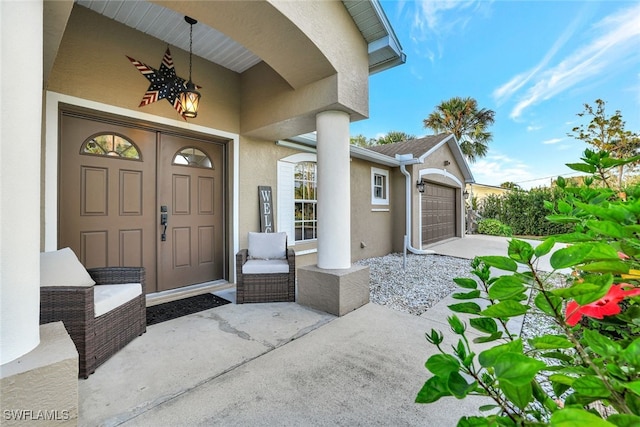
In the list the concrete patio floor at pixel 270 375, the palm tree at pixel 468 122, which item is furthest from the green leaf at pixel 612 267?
the palm tree at pixel 468 122

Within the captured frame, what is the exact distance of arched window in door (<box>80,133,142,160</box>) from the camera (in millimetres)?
3551

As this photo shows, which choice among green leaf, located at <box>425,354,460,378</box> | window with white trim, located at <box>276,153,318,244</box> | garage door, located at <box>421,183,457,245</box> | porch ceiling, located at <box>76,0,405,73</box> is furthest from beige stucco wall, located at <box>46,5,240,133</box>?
garage door, located at <box>421,183,457,245</box>

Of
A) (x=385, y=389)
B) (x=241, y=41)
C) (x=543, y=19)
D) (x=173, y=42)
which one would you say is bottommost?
(x=385, y=389)

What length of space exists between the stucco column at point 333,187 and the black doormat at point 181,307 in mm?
1632

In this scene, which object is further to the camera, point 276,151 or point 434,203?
point 434,203

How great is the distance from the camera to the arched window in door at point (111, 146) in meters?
3.55

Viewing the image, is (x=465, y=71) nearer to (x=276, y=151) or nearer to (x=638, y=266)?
(x=276, y=151)

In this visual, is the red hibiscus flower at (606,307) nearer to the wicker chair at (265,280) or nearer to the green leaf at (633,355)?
the green leaf at (633,355)

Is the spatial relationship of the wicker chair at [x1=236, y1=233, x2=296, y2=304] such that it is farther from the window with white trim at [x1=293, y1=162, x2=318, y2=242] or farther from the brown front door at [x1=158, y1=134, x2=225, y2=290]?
the window with white trim at [x1=293, y1=162, x2=318, y2=242]

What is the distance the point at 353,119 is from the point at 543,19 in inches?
252

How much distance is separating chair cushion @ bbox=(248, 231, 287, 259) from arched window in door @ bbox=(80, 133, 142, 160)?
6.64ft

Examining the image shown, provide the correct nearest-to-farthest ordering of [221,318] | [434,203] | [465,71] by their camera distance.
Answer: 1. [221,318]
2. [434,203]
3. [465,71]

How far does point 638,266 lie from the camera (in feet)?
1.99

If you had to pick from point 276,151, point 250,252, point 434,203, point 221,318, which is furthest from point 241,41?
point 434,203
